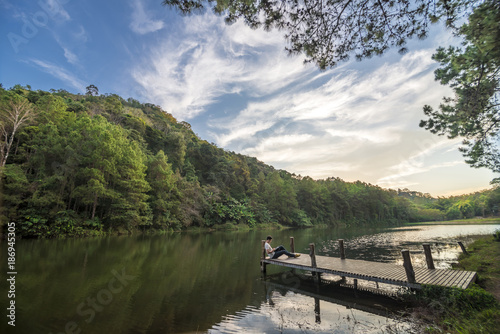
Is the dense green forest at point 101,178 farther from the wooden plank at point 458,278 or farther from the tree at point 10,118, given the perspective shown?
the wooden plank at point 458,278

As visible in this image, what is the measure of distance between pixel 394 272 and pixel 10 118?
96.2 ft

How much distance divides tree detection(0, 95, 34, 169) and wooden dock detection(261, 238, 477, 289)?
77.7ft

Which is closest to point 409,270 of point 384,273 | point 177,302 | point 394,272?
point 384,273

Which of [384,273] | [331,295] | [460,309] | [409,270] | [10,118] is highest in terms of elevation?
[10,118]

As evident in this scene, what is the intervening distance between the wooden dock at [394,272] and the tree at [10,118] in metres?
23.7

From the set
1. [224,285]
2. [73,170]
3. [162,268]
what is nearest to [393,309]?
[224,285]

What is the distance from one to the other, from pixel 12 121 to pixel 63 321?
2251 centimetres

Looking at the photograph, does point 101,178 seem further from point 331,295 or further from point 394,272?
point 394,272

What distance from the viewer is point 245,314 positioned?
247 inches

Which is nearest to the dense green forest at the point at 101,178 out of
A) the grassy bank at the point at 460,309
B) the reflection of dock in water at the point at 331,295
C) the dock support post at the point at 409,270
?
the reflection of dock in water at the point at 331,295

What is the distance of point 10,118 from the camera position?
1916 cm

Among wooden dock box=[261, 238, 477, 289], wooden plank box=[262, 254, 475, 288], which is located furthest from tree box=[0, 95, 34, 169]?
wooden plank box=[262, 254, 475, 288]

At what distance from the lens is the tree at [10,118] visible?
736 inches

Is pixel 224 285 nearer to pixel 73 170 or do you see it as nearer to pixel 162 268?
pixel 162 268
